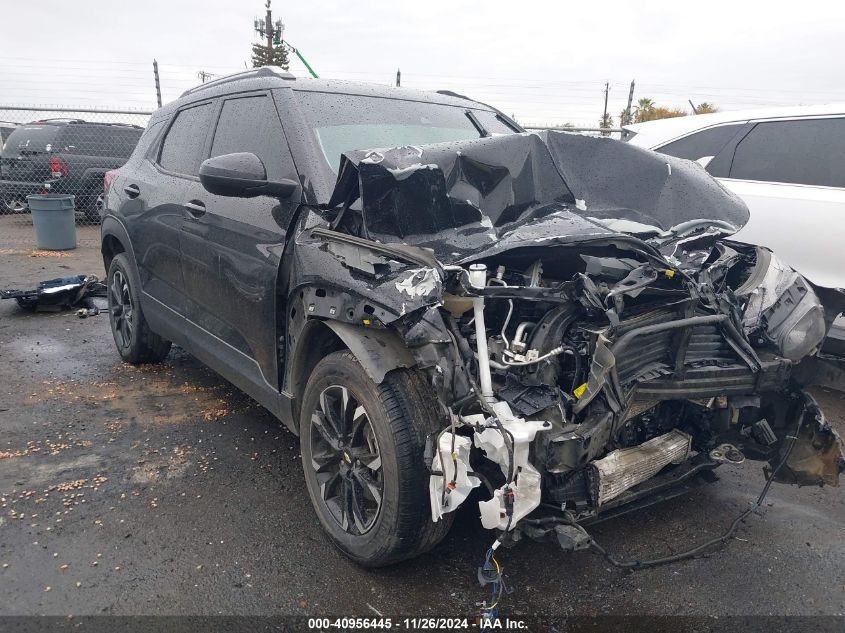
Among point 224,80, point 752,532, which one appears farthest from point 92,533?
point 752,532

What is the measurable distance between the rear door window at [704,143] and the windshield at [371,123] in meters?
2.58

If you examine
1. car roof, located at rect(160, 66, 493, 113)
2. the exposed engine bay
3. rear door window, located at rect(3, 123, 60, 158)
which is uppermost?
car roof, located at rect(160, 66, 493, 113)

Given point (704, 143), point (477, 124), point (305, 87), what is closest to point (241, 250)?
point (305, 87)

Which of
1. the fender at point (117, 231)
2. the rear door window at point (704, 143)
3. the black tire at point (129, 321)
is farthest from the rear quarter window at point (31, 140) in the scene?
the rear door window at point (704, 143)

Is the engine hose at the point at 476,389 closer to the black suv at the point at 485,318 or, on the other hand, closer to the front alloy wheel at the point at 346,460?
the black suv at the point at 485,318

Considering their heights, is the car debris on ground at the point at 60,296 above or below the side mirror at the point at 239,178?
below

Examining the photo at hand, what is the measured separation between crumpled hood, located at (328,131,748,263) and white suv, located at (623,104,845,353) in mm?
1760

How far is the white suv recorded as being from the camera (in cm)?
456

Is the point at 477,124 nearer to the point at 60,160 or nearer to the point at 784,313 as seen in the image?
the point at 784,313

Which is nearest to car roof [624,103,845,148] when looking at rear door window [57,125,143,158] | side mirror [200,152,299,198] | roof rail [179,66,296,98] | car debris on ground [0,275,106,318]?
roof rail [179,66,296,98]

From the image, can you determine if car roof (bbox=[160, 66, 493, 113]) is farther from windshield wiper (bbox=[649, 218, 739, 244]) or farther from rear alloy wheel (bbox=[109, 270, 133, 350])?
windshield wiper (bbox=[649, 218, 739, 244])

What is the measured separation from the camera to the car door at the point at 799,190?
4.55 meters

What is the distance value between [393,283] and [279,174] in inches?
44.8

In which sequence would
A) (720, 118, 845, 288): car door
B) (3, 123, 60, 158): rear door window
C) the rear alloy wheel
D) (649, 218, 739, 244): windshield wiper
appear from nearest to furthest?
(649, 218, 739, 244): windshield wiper, (720, 118, 845, 288): car door, the rear alloy wheel, (3, 123, 60, 158): rear door window
